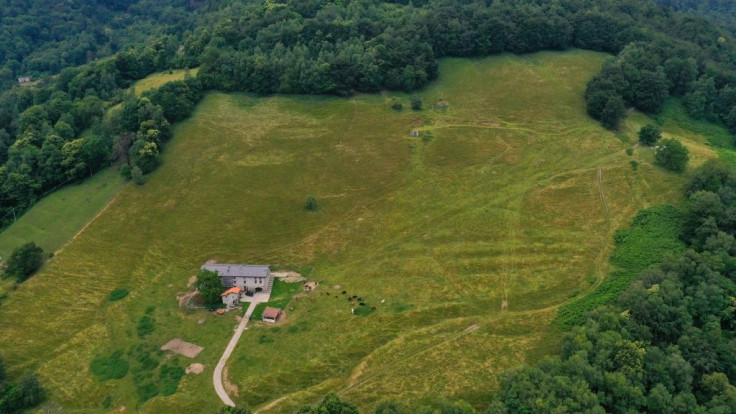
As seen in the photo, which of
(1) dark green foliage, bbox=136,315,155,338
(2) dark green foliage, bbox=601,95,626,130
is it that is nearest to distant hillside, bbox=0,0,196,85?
(1) dark green foliage, bbox=136,315,155,338

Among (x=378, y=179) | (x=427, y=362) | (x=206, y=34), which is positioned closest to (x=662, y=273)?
(x=427, y=362)

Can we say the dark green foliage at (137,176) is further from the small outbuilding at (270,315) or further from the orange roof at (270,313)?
the small outbuilding at (270,315)

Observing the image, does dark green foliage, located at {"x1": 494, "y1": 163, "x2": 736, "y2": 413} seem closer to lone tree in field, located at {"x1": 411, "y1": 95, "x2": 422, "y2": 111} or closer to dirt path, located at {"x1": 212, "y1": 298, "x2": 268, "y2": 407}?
dirt path, located at {"x1": 212, "y1": 298, "x2": 268, "y2": 407}

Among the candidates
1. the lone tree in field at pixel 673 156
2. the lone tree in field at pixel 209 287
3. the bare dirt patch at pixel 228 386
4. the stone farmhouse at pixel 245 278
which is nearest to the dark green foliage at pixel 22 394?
the bare dirt patch at pixel 228 386

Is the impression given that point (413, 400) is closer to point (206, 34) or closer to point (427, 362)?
point (427, 362)

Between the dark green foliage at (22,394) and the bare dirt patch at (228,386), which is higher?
the dark green foliage at (22,394)

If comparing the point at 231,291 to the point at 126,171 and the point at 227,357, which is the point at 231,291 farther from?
the point at 126,171
